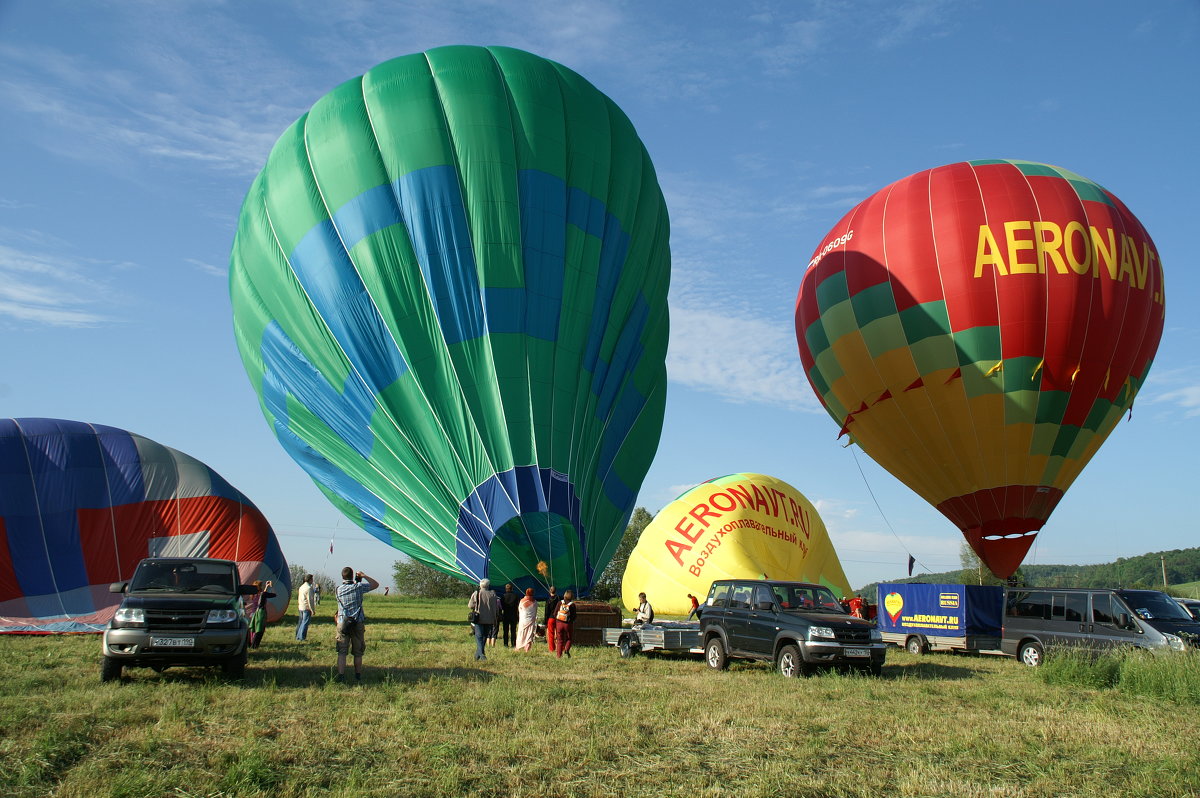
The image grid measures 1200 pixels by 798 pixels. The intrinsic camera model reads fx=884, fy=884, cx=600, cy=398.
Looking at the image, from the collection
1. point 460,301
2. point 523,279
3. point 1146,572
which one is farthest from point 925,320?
point 1146,572

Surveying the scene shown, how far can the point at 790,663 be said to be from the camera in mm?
12703

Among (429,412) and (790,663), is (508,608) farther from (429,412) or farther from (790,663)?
(790,663)

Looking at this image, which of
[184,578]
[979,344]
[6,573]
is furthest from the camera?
[979,344]

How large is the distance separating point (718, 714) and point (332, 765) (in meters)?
3.94

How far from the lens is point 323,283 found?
57.0ft

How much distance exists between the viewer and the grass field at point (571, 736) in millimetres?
6184

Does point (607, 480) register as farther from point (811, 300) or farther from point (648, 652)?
point (811, 300)

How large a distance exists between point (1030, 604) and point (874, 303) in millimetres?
9620

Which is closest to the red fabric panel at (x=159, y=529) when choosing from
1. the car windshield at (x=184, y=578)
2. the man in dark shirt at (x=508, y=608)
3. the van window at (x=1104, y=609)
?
the man in dark shirt at (x=508, y=608)

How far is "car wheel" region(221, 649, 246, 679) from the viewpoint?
10633 millimetres

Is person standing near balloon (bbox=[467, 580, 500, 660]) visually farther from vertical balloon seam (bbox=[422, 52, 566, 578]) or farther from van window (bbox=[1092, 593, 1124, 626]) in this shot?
van window (bbox=[1092, 593, 1124, 626])

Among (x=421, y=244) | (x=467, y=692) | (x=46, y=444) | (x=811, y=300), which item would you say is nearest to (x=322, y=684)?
(x=467, y=692)

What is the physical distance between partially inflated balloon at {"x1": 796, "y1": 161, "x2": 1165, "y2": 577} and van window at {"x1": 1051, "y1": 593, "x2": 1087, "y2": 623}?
7.20 meters

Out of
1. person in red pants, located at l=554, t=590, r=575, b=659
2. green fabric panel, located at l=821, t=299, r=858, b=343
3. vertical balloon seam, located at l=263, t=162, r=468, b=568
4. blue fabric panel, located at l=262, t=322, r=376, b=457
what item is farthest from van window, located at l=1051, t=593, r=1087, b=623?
blue fabric panel, located at l=262, t=322, r=376, b=457
